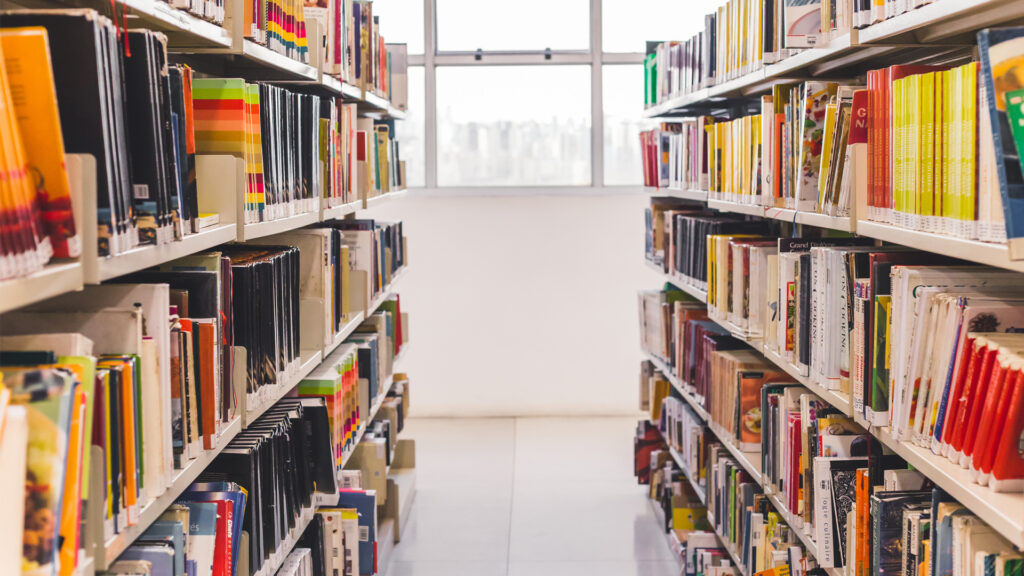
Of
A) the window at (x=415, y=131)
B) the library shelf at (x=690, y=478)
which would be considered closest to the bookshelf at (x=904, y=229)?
the library shelf at (x=690, y=478)

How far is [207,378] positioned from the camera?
179cm

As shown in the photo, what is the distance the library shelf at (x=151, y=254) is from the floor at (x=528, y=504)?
2290 millimetres

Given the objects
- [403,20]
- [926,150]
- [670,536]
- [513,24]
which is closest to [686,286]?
[670,536]

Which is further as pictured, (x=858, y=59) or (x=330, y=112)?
(x=330, y=112)

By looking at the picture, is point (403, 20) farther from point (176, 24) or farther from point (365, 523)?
point (176, 24)

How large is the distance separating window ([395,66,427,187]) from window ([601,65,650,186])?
1.12 meters

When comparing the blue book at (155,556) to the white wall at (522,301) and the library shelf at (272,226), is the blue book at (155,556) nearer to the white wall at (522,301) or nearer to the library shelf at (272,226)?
the library shelf at (272,226)

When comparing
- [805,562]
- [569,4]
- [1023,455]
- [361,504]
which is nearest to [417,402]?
[569,4]

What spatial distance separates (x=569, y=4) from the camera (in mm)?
6184

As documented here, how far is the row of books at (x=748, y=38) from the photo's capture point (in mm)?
2076

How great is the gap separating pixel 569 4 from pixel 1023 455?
202 inches

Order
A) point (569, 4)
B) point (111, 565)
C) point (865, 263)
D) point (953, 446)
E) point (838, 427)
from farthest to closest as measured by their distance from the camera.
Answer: point (569, 4), point (838, 427), point (865, 263), point (953, 446), point (111, 565)

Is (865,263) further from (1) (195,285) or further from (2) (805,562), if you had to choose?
(1) (195,285)

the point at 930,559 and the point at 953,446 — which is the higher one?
the point at 953,446
